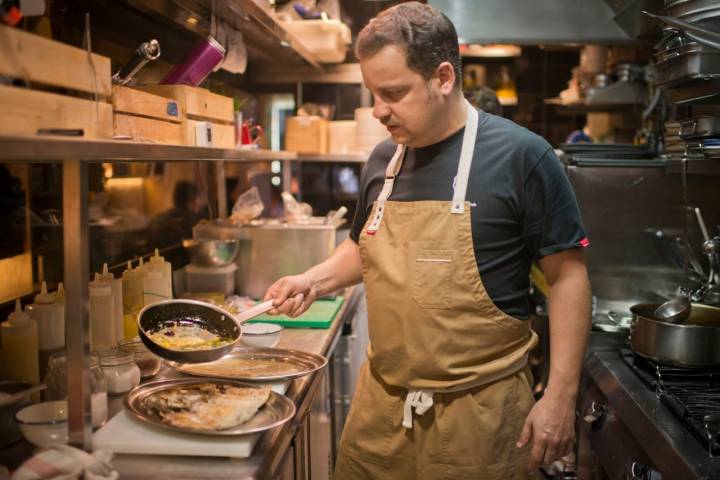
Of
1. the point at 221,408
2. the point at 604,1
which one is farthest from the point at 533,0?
the point at 221,408

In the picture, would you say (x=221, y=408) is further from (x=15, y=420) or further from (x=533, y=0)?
(x=533, y=0)

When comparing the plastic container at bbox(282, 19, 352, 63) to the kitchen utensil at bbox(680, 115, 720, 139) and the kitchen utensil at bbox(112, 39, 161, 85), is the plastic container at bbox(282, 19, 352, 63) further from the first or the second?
the kitchen utensil at bbox(680, 115, 720, 139)

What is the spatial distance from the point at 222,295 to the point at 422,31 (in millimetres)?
1569

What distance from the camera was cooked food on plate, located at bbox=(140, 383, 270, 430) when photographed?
5.28ft

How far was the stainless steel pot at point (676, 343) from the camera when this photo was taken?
7.00ft

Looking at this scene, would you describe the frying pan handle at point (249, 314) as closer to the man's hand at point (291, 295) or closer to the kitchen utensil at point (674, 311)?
the man's hand at point (291, 295)

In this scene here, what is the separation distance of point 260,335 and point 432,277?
36.0 inches

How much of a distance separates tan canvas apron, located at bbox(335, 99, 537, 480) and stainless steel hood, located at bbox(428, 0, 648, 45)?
1771 mm

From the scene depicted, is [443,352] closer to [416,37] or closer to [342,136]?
[416,37]

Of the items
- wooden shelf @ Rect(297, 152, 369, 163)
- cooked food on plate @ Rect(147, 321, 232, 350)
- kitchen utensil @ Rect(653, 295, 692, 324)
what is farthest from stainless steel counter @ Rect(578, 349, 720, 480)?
wooden shelf @ Rect(297, 152, 369, 163)

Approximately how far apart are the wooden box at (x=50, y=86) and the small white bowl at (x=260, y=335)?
97cm

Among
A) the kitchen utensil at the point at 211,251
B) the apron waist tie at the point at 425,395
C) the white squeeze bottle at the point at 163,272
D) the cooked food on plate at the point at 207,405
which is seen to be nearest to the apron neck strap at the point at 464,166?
the apron waist tie at the point at 425,395

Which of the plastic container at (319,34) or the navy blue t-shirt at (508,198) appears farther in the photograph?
the plastic container at (319,34)

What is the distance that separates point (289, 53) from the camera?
3898 mm
